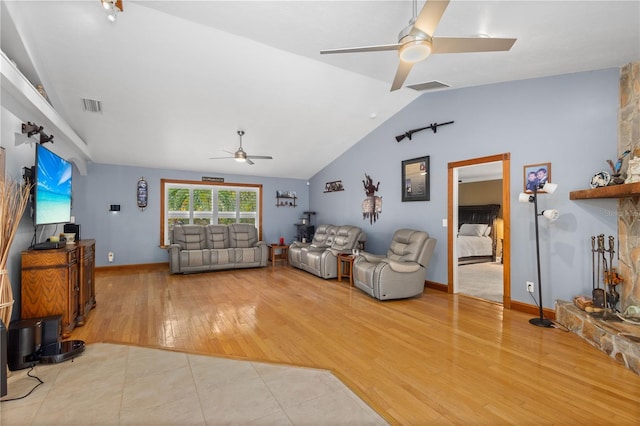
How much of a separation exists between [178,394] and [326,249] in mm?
4307

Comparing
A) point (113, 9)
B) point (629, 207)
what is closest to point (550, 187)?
point (629, 207)

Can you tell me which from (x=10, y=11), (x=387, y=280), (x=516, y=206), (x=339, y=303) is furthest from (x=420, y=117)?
(x=10, y=11)

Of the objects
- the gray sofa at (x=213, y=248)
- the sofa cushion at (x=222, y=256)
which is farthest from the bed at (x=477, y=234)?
the sofa cushion at (x=222, y=256)

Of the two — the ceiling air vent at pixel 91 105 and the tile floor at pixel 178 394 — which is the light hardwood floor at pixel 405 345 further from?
the ceiling air vent at pixel 91 105

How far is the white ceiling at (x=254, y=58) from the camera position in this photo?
2.45 meters

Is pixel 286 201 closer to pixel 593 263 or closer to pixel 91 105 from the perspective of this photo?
pixel 91 105

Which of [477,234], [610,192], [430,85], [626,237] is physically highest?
[430,85]

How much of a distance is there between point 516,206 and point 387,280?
200 centimetres

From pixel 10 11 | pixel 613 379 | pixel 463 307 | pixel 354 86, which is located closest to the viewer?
pixel 613 379

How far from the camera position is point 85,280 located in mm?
3496

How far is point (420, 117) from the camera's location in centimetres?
521

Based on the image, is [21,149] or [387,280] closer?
[21,149]

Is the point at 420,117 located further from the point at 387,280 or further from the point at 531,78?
the point at 387,280

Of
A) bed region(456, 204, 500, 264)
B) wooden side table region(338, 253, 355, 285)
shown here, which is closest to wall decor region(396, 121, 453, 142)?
wooden side table region(338, 253, 355, 285)
